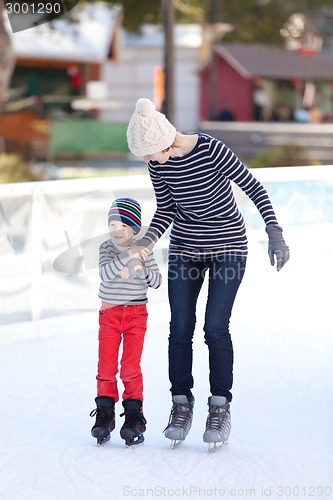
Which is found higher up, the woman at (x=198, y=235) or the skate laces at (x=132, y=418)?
the woman at (x=198, y=235)

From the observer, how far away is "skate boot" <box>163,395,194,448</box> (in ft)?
14.8

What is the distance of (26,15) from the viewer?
52.1ft

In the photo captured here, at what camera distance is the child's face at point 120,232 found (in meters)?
4.41

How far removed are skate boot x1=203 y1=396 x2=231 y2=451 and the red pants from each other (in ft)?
1.04

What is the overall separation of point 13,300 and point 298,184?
92.1 inches

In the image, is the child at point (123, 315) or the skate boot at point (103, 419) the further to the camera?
the skate boot at point (103, 419)

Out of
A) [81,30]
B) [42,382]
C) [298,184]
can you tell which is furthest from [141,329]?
[81,30]

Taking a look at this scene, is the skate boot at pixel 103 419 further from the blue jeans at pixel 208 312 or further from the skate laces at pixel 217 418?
the skate laces at pixel 217 418

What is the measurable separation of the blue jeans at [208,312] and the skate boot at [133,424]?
7.0 inches

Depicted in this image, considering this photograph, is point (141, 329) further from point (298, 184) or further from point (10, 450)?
point (298, 184)

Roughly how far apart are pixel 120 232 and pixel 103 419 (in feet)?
2.59

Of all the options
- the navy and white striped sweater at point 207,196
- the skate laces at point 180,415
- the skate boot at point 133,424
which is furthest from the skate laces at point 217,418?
the navy and white striped sweater at point 207,196

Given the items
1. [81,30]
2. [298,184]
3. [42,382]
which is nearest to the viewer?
[42,382]

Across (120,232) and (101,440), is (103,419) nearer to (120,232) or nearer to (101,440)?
(101,440)
